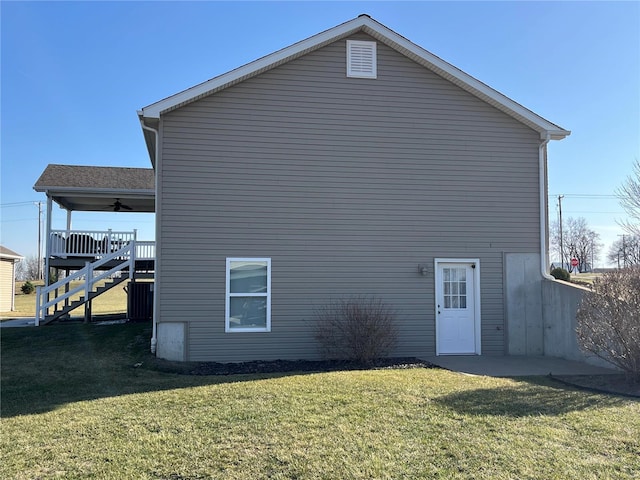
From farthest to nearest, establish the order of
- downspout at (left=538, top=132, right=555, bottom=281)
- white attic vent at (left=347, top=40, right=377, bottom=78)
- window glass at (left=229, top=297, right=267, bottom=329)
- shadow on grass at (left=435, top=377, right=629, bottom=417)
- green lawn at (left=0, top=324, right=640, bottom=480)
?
downspout at (left=538, top=132, right=555, bottom=281) < white attic vent at (left=347, top=40, right=377, bottom=78) < window glass at (left=229, top=297, right=267, bottom=329) < shadow on grass at (left=435, top=377, right=629, bottom=417) < green lawn at (left=0, top=324, right=640, bottom=480)

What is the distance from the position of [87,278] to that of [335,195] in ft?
28.1

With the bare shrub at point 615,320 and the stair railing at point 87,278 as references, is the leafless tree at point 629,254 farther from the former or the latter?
the stair railing at point 87,278

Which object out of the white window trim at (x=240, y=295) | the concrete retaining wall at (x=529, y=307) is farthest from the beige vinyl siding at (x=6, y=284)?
the concrete retaining wall at (x=529, y=307)

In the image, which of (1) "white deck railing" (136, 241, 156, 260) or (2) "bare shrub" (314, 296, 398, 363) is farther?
(1) "white deck railing" (136, 241, 156, 260)

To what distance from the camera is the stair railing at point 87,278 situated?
14.0 m

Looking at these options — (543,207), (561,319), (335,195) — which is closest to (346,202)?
(335,195)

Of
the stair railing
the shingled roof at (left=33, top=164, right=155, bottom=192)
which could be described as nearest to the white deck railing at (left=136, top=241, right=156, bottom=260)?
the stair railing

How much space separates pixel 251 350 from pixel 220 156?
13.1 ft

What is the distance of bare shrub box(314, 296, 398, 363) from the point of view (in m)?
9.15

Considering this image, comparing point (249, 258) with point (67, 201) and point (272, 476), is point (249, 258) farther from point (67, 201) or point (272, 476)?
point (67, 201)

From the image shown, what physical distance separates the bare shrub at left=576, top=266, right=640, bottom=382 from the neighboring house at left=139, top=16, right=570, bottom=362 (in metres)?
2.70

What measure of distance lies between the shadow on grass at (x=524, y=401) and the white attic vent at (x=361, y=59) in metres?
7.00

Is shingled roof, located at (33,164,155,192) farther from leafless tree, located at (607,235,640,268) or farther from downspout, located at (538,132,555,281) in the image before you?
leafless tree, located at (607,235,640,268)

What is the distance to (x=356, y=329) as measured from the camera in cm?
919
